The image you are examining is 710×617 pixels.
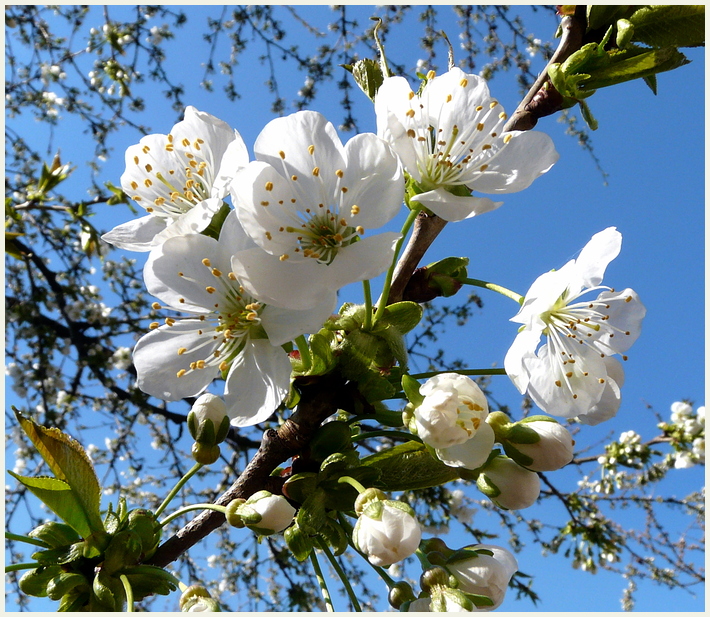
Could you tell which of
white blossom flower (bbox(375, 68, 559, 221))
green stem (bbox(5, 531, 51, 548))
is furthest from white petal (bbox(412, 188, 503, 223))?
green stem (bbox(5, 531, 51, 548))

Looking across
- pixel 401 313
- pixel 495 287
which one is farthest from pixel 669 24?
pixel 401 313

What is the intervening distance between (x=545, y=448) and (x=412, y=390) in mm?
223

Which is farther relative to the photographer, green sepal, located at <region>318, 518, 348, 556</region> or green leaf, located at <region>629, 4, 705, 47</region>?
green leaf, located at <region>629, 4, 705, 47</region>

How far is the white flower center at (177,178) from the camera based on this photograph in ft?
3.30

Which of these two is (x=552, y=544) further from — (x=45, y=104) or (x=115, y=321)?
(x=45, y=104)

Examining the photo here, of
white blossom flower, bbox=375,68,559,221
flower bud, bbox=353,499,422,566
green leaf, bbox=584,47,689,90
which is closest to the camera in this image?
flower bud, bbox=353,499,422,566

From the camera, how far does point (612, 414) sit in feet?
2.99

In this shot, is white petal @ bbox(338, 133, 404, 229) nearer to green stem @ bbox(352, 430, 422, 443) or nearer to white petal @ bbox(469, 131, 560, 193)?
white petal @ bbox(469, 131, 560, 193)

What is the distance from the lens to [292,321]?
2.57ft

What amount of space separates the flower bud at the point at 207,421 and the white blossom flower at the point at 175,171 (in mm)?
275

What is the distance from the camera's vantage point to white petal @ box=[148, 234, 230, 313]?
0.83m

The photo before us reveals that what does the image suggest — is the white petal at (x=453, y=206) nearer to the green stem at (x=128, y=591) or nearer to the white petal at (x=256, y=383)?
the white petal at (x=256, y=383)

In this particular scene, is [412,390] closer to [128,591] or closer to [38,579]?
[128,591]

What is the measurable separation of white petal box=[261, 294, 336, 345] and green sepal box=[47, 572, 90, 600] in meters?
0.49
